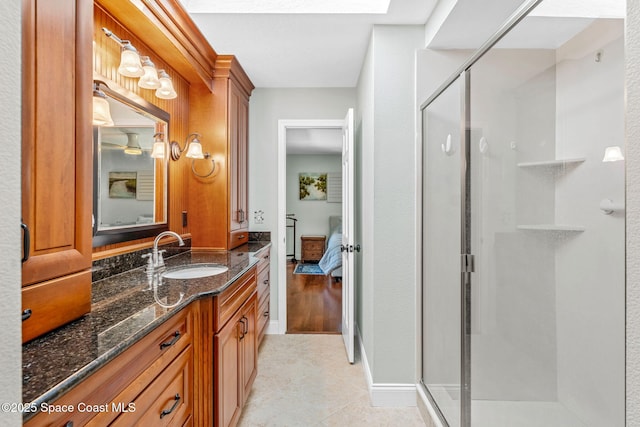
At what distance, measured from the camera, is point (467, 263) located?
1583mm

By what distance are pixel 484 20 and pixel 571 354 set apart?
172 centimetres

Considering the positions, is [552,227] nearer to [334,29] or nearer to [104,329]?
[104,329]

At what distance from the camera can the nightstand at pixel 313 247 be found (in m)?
6.87

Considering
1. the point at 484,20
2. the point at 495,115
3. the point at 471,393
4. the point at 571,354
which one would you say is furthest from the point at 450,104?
the point at 471,393

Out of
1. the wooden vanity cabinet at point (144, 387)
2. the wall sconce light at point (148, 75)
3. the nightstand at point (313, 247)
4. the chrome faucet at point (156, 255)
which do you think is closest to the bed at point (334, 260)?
the nightstand at point (313, 247)

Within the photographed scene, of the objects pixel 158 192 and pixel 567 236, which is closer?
pixel 567 236

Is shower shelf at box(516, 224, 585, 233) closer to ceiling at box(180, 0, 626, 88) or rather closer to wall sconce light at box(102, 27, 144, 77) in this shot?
ceiling at box(180, 0, 626, 88)

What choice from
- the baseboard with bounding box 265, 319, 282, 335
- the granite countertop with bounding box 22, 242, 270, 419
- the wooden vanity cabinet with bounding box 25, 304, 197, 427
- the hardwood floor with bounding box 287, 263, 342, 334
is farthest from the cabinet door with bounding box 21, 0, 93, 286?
the hardwood floor with bounding box 287, 263, 342, 334

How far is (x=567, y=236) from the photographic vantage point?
3.43 feet

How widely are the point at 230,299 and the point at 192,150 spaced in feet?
4.34

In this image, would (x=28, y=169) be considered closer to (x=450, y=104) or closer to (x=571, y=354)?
(x=571, y=354)

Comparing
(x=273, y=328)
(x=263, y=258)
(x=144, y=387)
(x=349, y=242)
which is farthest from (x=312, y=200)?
(x=144, y=387)

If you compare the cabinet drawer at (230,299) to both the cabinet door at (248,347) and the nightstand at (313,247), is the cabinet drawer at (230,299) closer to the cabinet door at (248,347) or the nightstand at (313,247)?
the cabinet door at (248,347)

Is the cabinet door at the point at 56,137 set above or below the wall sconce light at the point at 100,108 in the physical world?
below
